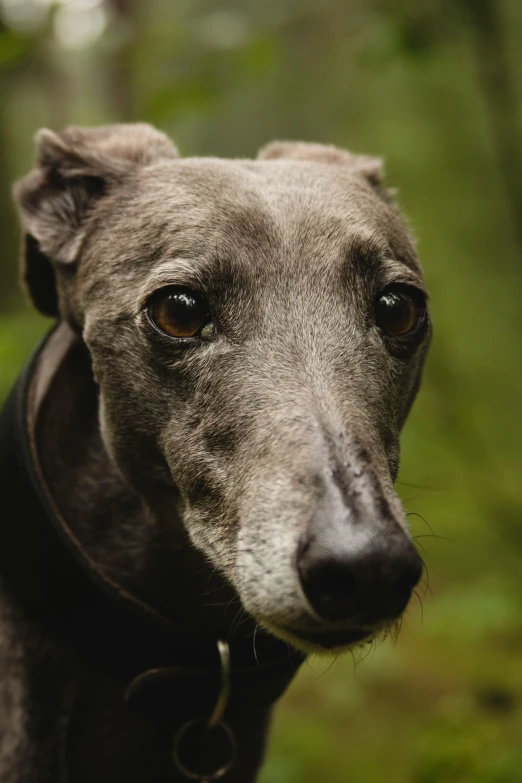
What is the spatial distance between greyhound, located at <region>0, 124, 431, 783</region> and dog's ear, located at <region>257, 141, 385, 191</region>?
0.55 m

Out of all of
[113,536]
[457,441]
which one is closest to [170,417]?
[113,536]

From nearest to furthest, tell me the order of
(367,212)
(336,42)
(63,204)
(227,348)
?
1. (227,348)
2. (367,212)
3. (63,204)
4. (336,42)

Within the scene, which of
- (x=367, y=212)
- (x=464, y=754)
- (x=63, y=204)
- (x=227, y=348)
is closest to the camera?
(x=227, y=348)

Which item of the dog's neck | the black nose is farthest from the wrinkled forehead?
the black nose

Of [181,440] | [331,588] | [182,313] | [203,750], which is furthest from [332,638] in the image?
[182,313]

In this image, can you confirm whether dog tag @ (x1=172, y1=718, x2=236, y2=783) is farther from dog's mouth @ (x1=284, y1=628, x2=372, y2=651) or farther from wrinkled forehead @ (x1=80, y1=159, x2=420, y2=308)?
wrinkled forehead @ (x1=80, y1=159, x2=420, y2=308)

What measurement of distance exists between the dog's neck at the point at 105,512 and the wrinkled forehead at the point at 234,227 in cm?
37

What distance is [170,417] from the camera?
2602mm

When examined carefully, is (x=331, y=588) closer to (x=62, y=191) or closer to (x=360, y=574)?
(x=360, y=574)

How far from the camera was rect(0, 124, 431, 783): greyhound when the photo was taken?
7.96 ft

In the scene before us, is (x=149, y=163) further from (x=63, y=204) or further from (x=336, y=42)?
(x=336, y=42)

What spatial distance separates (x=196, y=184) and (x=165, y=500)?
1145mm

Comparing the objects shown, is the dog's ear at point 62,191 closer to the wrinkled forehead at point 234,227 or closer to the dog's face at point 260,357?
the dog's face at point 260,357

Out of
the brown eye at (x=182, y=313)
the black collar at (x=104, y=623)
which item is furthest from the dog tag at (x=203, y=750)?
the brown eye at (x=182, y=313)
